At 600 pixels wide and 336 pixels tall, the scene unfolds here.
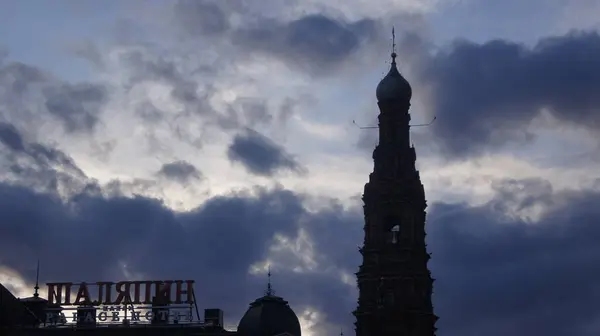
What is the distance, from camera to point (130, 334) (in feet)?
613

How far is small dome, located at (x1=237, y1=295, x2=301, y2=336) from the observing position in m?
192

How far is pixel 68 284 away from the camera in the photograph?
192125mm

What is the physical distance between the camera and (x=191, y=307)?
186875 mm

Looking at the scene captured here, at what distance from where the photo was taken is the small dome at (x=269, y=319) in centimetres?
19188

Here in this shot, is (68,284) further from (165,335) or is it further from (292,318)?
(292,318)

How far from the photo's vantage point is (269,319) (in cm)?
19288

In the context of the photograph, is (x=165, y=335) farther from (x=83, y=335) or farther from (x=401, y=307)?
(x=401, y=307)

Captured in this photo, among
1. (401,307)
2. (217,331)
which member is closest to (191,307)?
(217,331)

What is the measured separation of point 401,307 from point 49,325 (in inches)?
1804

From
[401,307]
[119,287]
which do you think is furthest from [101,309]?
[401,307]

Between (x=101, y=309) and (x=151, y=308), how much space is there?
725 cm

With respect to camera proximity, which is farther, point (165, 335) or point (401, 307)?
point (401, 307)

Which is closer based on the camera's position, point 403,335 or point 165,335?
point 165,335

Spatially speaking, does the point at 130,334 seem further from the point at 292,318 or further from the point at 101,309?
the point at 292,318
